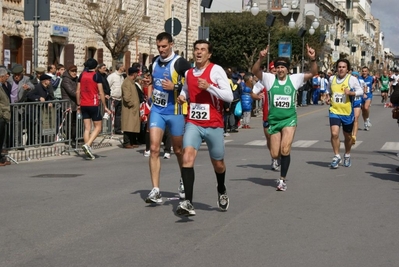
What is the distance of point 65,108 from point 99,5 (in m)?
18.6

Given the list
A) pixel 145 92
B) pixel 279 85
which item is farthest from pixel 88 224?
pixel 145 92

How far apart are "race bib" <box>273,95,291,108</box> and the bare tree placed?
67.4 ft

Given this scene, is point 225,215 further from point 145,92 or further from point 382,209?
point 145,92

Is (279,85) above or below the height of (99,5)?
below

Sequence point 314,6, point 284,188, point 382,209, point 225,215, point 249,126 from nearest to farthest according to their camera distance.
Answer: point 225,215, point 382,209, point 284,188, point 249,126, point 314,6

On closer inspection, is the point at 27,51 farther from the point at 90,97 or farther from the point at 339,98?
the point at 339,98

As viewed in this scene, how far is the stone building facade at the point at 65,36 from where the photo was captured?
1158 inches

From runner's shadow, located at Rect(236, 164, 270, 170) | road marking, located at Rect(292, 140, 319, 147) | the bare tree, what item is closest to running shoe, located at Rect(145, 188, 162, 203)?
runner's shadow, located at Rect(236, 164, 270, 170)

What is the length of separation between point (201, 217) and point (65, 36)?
25097 millimetres

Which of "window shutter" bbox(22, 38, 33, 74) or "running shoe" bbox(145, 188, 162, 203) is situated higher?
"window shutter" bbox(22, 38, 33, 74)

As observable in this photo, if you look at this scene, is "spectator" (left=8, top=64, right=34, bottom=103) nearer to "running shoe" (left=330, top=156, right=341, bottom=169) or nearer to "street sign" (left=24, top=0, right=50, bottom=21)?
"street sign" (left=24, top=0, right=50, bottom=21)

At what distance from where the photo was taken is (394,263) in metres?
7.34

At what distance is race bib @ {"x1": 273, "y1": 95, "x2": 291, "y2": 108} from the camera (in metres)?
12.5

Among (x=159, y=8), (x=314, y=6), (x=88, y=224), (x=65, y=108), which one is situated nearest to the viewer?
(x=88, y=224)
